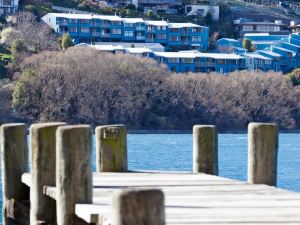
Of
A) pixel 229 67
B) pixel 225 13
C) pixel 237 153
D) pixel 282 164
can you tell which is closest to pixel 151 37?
pixel 229 67

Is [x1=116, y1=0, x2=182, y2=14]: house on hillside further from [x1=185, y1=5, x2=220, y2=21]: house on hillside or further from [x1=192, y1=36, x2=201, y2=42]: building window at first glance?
[x1=192, y1=36, x2=201, y2=42]: building window

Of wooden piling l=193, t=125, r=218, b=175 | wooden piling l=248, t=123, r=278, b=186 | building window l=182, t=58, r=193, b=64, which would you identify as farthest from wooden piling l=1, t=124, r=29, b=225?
building window l=182, t=58, r=193, b=64

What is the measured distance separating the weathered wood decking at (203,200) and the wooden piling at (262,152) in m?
0.22

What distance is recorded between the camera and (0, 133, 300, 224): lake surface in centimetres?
4910

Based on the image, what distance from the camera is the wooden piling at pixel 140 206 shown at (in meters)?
9.33

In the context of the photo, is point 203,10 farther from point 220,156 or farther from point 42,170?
point 42,170

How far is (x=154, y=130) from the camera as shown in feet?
335

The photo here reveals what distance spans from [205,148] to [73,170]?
169 inches

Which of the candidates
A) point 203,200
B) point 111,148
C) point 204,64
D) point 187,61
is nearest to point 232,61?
point 204,64

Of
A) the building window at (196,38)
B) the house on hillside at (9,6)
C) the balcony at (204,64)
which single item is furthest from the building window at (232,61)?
the house on hillside at (9,6)

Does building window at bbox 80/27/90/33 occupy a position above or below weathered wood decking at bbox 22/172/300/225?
below

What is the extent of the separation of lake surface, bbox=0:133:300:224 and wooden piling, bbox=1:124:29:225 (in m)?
25.0

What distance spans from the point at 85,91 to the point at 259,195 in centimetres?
9432

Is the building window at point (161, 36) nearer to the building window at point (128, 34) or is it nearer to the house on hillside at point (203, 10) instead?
the building window at point (128, 34)
